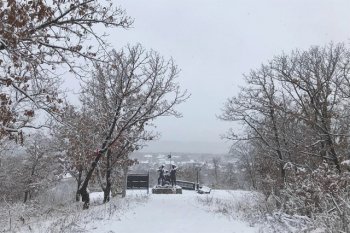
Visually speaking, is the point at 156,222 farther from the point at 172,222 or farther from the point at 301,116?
the point at 301,116

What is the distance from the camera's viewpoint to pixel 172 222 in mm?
12898

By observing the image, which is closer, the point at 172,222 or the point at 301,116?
the point at 172,222

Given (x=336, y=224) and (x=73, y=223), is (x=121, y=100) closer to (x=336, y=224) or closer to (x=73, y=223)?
(x=73, y=223)

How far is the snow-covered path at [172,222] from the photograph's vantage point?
1115cm

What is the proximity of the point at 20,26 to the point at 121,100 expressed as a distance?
44.4ft

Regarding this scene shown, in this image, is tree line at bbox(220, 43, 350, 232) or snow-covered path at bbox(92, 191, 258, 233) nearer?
snow-covered path at bbox(92, 191, 258, 233)

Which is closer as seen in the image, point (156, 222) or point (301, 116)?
point (156, 222)

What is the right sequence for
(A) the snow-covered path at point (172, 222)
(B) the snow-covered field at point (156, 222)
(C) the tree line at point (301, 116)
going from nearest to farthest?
(B) the snow-covered field at point (156, 222) → (A) the snow-covered path at point (172, 222) → (C) the tree line at point (301, 116)

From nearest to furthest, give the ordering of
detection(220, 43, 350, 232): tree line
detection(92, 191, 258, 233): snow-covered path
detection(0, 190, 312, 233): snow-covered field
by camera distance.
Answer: detection(0, 190, 312, 233): snow-covered field, detection(92, 191, 258, 233): snow-covered path, detection(220, 43, 350, 232): tree line

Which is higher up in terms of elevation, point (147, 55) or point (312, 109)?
point (147, 55)

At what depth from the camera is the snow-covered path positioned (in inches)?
439

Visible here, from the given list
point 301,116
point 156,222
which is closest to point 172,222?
point 156,222

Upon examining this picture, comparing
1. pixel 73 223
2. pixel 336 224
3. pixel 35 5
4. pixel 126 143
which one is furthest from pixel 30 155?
pixel 336 224

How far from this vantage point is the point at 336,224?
5895mm
